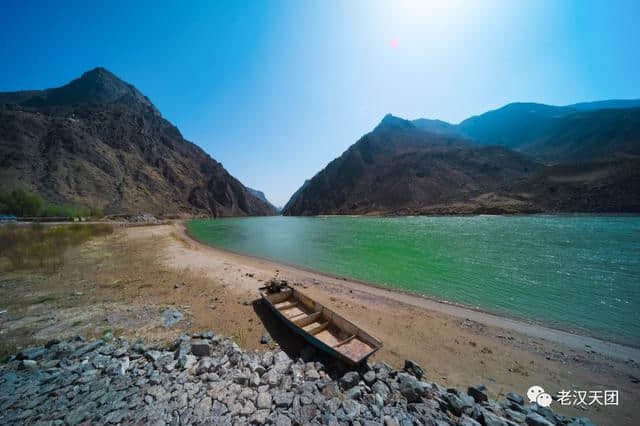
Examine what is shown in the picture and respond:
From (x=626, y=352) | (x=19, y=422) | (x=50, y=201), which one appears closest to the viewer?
(x=19, y=422)

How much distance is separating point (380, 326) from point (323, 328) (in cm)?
278

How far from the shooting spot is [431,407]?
4.31m

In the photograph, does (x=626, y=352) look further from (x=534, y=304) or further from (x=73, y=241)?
(x=73, y=241)

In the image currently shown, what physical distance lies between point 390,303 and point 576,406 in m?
6.35

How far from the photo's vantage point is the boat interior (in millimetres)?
5844

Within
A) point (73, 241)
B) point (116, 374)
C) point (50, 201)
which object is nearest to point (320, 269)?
point (116, 374)

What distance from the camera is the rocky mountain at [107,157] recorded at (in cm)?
6700

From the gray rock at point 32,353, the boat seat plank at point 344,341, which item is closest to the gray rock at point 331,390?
the boat seat plank at point 344,341

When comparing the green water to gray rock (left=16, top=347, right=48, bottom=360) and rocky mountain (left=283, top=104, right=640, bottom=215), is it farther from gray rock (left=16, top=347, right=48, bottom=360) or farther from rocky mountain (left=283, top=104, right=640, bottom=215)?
rocky mountain (left=283, top=104, right=640, bottom=215)

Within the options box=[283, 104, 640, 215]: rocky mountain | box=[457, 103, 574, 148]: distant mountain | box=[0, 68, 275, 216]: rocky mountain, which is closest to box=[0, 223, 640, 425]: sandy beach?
box=[283, 104, 640, 215]: rocky mountain

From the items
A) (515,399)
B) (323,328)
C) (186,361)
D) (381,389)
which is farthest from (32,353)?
(515,399)

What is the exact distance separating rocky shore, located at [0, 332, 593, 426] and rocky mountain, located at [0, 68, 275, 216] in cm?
8776

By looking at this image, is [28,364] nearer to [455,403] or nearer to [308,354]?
[308,354]

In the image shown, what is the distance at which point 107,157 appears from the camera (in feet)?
281
